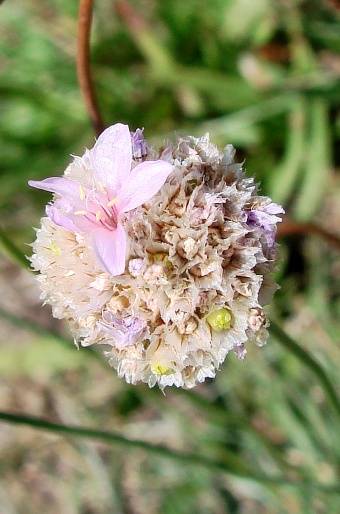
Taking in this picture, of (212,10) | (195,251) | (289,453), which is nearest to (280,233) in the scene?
(195,251)

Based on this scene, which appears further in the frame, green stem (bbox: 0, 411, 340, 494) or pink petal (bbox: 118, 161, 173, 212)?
green stem (bbox: 0, 411, 340, 494)

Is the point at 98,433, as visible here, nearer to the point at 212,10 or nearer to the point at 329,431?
the point at 329,431

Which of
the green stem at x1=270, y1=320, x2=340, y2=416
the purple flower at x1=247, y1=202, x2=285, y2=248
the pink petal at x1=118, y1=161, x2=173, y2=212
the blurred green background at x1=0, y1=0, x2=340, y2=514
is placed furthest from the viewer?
the blurred green background at x1=0, y1=0, x2=340, y2=514

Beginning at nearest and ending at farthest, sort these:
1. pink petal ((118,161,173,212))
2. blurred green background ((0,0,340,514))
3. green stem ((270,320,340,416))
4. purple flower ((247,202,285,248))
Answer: pink petal ((118,161,173,212))
purple flower ((247,202,285,248))
green stem ((270,320,340,416))
blurred green background ((0,0,340,514))

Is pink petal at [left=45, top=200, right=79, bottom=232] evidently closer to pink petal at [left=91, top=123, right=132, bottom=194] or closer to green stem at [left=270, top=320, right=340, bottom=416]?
pink petal at [left=91, top=123, right=132, bottom=194]

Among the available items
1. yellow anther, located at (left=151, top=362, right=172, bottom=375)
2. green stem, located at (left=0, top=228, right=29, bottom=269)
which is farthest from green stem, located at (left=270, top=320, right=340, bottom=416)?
green stem, located at (left=0, top=228, right=29, bottom=269)

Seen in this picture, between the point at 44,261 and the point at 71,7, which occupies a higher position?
the point at 71,7

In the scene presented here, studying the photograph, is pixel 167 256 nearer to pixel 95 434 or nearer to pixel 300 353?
pixel 300 353
